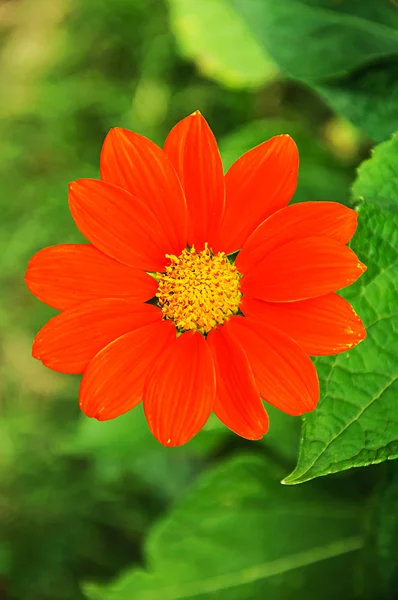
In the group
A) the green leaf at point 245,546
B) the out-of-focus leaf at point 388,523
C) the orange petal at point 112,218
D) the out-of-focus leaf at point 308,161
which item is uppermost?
the orange petal at point 112,218

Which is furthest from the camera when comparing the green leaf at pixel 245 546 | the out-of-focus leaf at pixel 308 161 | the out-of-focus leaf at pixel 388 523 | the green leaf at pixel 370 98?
the out-of-focus leaf at pixel 308 161

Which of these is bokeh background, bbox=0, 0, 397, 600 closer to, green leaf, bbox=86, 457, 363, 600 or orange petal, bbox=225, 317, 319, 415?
green leaf, bbox=86, 457, 363, 600

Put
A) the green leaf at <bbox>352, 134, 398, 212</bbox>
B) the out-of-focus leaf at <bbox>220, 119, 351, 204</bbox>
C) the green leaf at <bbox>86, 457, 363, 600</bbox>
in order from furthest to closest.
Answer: the out-of-focus leaf at <bbox>220, 119, 351, 204</bbox> < the green leaf at <bbox>86, 457, 363, 600</bbox> < the green leaf at <bbox>352, 134, 398, 212</bbox>

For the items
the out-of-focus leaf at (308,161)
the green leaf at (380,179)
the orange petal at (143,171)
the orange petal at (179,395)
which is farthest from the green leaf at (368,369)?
the out-of-focus leaf at (308,161)

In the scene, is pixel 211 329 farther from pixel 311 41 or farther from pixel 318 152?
pixel 318 152

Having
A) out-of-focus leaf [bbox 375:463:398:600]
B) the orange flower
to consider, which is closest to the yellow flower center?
the orange flower

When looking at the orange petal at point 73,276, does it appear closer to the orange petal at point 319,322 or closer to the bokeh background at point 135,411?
the orange petal at point 319,322
